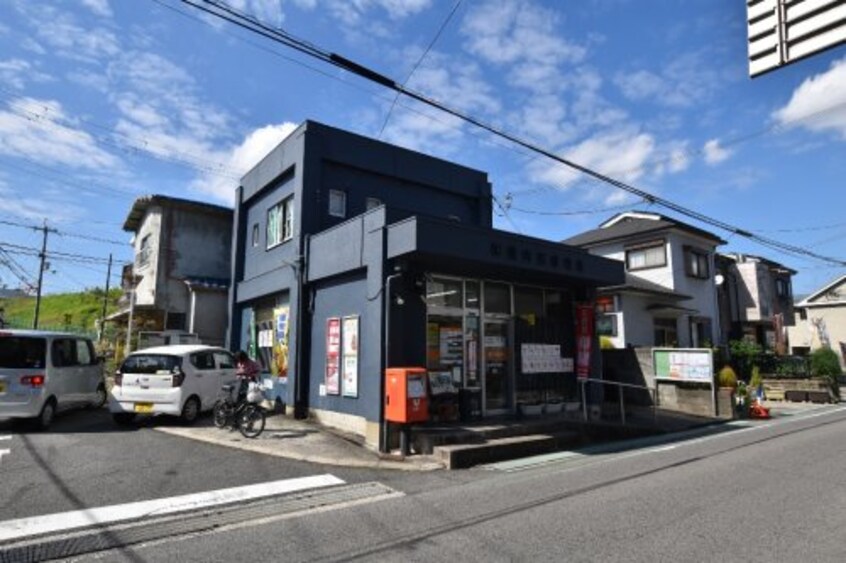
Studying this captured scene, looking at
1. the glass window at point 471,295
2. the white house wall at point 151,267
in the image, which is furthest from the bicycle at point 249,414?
the white house wall at point 151,267

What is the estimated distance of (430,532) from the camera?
19.1 feet

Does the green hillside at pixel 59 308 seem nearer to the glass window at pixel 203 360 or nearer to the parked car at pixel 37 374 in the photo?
the parked car at pixel 37 374

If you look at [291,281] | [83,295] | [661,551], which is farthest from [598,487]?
[83,295]

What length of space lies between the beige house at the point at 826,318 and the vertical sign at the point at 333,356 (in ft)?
125

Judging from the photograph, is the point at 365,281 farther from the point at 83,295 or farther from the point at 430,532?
the point at 83,295

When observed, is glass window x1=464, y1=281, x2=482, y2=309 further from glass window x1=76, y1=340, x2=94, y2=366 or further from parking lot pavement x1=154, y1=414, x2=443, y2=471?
glass window x1=76, y1=340, x2=94, y2=366

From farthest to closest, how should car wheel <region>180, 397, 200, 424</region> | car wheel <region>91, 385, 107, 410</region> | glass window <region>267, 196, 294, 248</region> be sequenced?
1. glass window <region>267, 196, 294, 248</region>
2. car wheel <region>91, 385, 107, 410</region>
3. car wheel <region>180, 397, 200, 424</region>

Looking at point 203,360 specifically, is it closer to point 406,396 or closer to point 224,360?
point 224,360

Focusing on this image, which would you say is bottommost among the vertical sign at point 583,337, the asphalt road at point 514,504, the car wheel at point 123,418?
the asphalt road at point 514,504

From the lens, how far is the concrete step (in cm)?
941

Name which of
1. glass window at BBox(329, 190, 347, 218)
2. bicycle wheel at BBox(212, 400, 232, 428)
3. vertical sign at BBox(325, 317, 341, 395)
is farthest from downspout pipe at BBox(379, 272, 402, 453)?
glass window at BBox(329, 190, 347, 218)

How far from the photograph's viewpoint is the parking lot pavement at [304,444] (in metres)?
9.42

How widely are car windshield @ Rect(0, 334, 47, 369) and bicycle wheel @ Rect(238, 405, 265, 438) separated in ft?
13.9

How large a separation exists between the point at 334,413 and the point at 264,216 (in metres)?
7.55
